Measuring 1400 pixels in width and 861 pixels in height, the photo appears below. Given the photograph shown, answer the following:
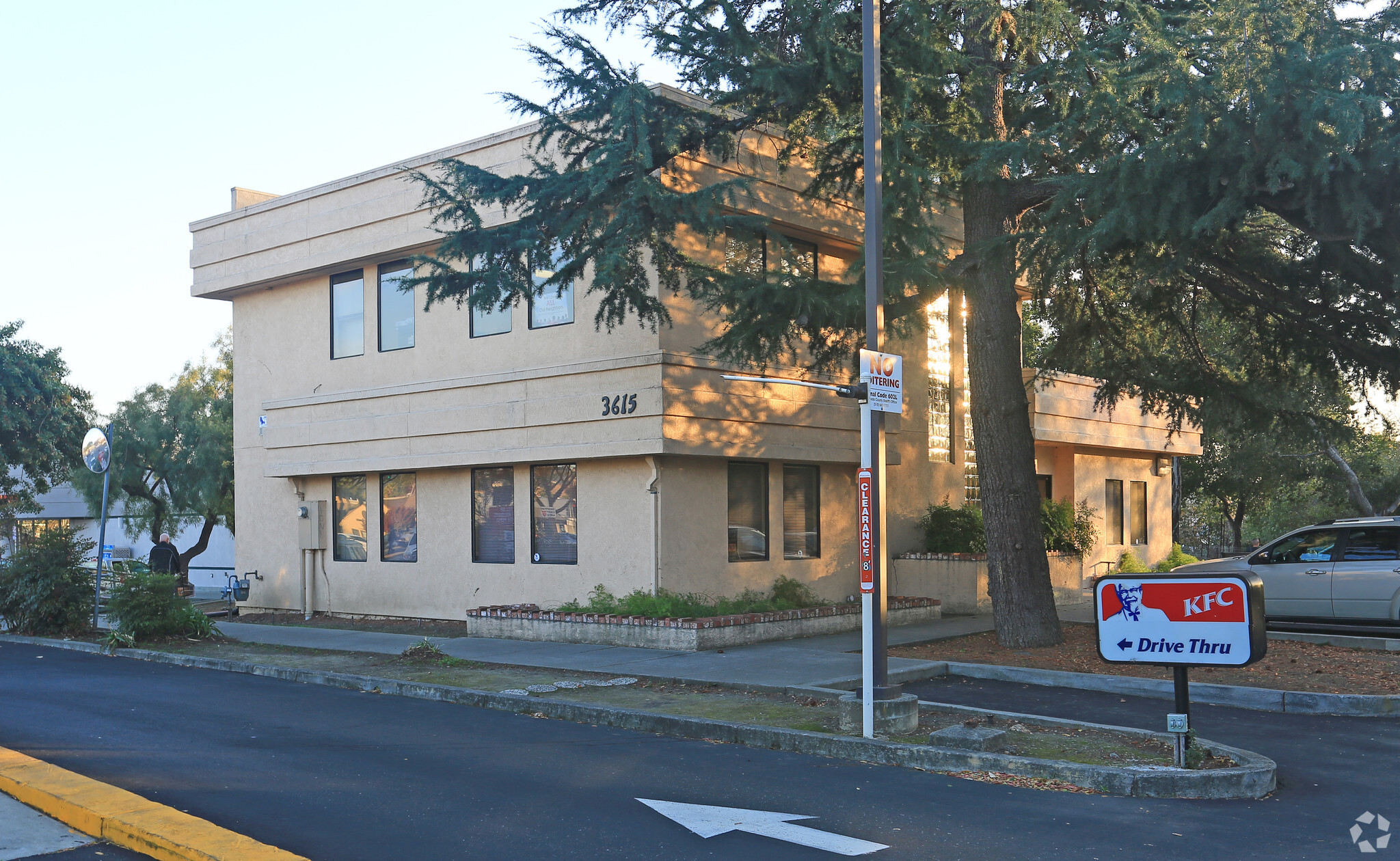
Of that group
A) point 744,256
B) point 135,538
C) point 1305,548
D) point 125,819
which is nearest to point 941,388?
point 744,256

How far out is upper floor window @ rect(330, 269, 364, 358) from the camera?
72.2 ft

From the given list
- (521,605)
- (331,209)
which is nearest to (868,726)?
(521,605)

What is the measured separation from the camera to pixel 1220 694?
38.9 ft

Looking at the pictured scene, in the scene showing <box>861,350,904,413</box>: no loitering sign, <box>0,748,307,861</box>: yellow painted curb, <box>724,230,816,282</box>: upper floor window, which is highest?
<box>724,230,816,282</box>: upper floor window

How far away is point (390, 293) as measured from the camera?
21.4 meters

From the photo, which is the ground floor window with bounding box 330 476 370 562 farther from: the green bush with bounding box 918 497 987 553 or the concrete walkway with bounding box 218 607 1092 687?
the green bush with bounding box 918 497 987 553

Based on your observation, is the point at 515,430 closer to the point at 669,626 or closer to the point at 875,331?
the point at 669,626

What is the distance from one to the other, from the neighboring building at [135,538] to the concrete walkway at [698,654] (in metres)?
20.2

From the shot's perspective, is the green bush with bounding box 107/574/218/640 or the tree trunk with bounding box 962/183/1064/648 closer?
the tree trunk with bounding box 962/183/1064/648

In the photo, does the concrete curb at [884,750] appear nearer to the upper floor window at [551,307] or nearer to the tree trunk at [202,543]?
the upper floor window at [551,307]

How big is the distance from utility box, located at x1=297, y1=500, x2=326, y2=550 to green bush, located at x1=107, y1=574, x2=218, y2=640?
3932mm

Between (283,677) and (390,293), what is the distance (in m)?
8.85

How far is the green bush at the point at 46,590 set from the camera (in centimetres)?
1950

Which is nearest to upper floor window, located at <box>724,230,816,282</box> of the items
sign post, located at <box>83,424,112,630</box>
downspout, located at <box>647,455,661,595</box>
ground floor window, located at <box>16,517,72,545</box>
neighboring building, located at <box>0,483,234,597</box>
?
downspout, located at <box>647,455,661,595</box>
